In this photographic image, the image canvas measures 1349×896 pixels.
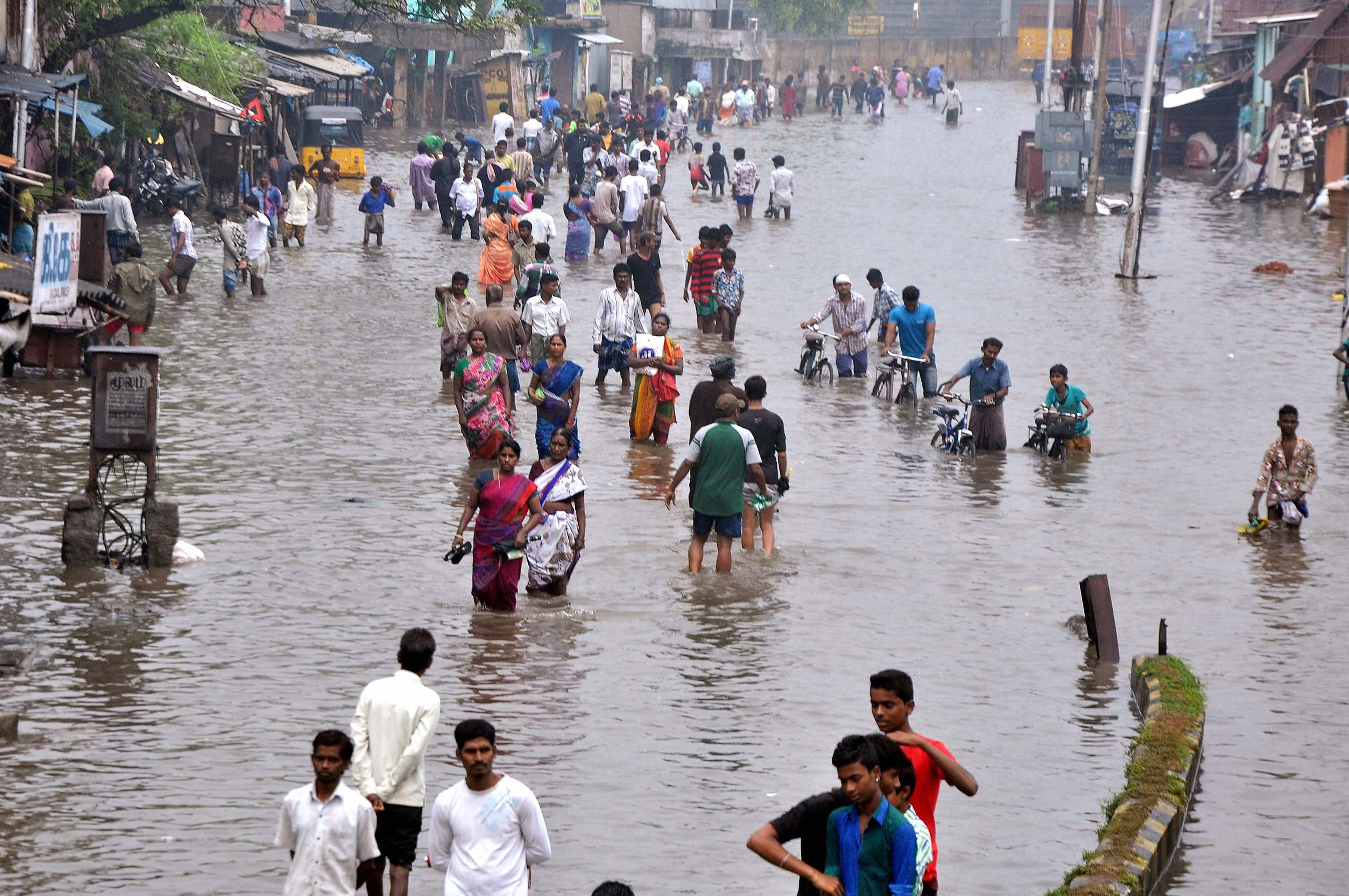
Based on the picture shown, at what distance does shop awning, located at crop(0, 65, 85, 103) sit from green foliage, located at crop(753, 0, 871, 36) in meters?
54.7

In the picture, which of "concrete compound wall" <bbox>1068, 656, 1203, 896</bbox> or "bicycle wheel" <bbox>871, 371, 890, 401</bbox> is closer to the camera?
"concrete compound wall" <bbox>1068, 656, 1203, 896</bbox>

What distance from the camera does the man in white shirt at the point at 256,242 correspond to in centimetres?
2286

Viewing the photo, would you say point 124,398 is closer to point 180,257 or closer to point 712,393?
point 712,393

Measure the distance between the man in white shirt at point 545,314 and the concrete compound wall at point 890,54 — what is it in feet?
203

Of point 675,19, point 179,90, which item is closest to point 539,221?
point 179,90

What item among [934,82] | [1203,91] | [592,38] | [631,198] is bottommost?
[631,198]

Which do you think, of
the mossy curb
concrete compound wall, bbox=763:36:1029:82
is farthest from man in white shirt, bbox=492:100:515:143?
concrete compound wall, bbox=763:36:1029:82

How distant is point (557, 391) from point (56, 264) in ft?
11.9

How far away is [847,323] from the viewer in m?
19.9

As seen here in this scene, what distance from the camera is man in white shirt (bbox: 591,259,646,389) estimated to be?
1781cm

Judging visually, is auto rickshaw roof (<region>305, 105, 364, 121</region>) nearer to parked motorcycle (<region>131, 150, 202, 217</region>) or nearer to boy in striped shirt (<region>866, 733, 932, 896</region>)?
parked motorcycle (<region>131, 150, 202, 217</region>)

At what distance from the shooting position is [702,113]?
5650 centimetres

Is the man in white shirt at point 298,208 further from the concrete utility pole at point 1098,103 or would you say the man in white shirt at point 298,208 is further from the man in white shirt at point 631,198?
the concrete utility pole at point 1098,103

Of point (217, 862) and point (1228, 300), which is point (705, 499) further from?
point (1228, 300)
